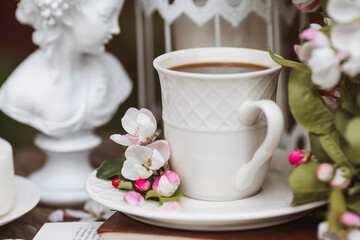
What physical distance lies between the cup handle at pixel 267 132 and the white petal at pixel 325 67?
0.20ft

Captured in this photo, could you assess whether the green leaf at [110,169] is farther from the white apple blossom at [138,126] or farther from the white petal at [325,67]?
the white petal at [325,67]

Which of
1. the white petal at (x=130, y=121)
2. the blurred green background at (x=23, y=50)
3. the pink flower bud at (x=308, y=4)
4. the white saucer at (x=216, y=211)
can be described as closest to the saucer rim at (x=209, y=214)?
the white saucer at (x=216, y=211)

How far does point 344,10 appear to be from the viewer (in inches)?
17.8

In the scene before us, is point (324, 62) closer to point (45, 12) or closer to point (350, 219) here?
point (350, 219)

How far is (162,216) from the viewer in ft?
1.77

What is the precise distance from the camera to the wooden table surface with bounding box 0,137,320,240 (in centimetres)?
56

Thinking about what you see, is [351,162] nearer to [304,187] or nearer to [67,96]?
[304,187]

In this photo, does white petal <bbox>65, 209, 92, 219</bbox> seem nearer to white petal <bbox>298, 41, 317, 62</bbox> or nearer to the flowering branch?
A: the flowering branch

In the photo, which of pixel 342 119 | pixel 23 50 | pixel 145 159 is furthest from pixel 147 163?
pixel 23 50

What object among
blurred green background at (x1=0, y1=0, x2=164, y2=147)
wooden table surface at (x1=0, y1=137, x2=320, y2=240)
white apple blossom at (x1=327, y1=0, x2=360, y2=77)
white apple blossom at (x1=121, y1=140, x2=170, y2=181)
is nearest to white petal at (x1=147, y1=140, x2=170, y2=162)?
white apple blossom at (x1=121, y1=140, x2=170, y2=181)

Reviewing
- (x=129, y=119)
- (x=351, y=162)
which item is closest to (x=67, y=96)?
(x=129, y=119)

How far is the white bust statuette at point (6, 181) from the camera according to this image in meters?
0.65

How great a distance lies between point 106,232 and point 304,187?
0.67ft

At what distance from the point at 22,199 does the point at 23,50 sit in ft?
2.59
